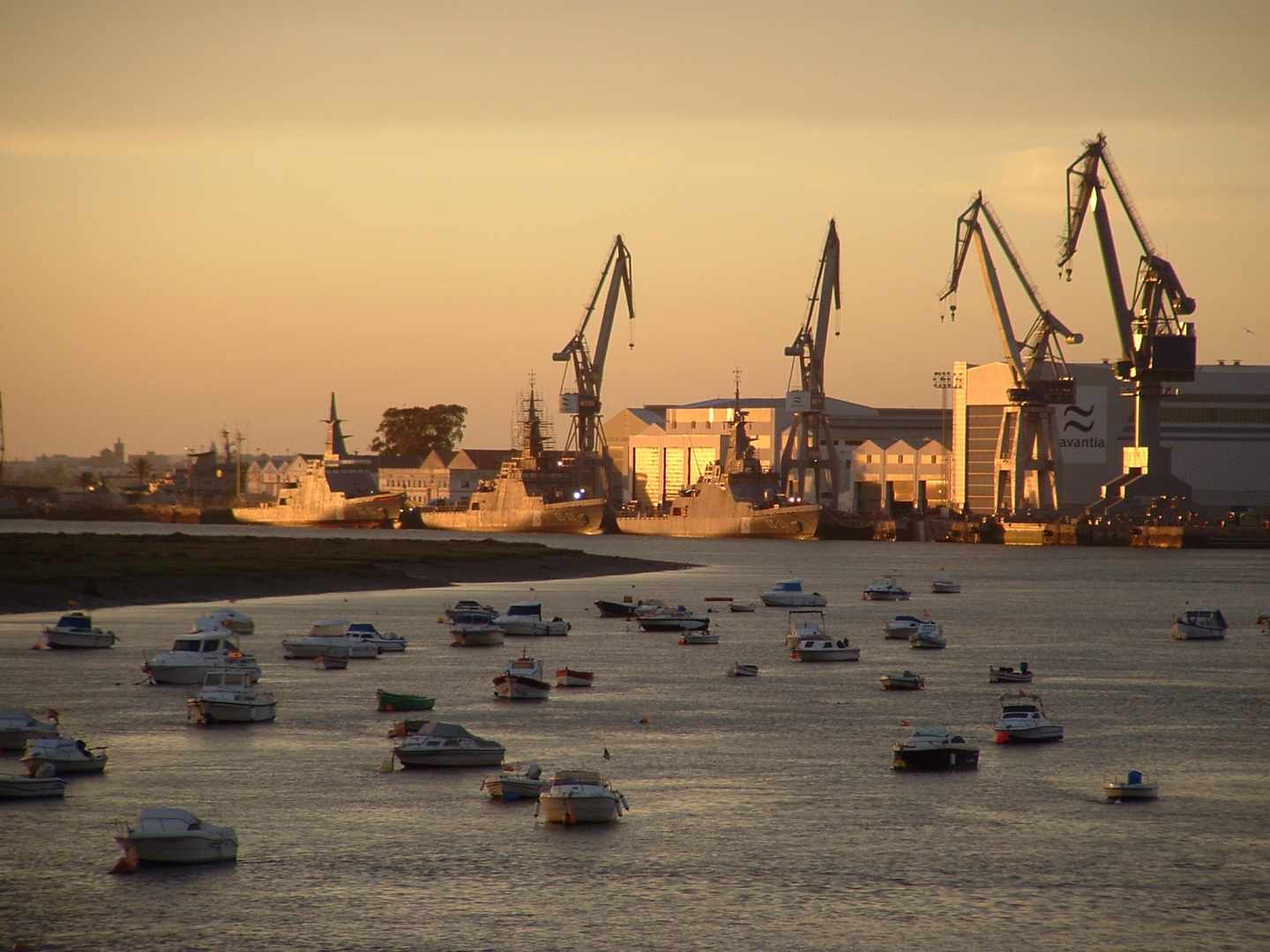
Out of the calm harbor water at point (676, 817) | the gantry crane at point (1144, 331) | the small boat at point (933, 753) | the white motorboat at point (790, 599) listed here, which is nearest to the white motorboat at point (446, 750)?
the calm harbor water at point (676, 817)

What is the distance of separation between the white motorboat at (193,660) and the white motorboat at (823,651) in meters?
20.7

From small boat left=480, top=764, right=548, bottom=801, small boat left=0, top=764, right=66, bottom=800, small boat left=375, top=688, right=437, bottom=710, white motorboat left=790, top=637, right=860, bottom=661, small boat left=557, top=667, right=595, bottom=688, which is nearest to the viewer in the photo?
small boat left=0, top=764, right=66, bottom=800

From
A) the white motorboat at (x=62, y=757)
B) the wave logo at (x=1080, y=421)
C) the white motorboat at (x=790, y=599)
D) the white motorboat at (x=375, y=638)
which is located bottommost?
the white motorboat at (x=62, y=757)

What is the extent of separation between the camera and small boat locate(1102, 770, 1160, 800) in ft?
130

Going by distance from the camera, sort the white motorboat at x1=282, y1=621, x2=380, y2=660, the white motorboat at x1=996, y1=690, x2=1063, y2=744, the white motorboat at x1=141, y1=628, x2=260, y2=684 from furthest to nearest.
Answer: the white motorboat at x1=282, y1=621, x2=380, y2=660
the white motorboat at x1=141, y1=628, x2=260, y2=684
the white motorboat at x1=996, y1=690, x2=1063, y2=744

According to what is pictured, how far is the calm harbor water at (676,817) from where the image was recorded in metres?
29.5

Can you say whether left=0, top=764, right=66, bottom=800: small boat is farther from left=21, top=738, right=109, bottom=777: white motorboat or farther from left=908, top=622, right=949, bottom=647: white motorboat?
left=908, top=622, right=949, bottom=647: white motorboat

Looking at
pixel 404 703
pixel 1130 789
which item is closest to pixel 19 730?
pixel 404 703

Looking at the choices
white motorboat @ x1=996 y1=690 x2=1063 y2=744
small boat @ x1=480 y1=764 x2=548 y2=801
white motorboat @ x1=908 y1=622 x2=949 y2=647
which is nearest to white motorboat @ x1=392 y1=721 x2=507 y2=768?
small boat @ x1=480 y1=764 x2=548 y2=801

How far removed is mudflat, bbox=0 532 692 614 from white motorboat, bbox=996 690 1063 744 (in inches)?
2058

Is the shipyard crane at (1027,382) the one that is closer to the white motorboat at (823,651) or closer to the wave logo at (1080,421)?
the wave logo at (1080,421)

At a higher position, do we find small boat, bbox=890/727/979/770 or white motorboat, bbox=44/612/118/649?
white motorboat, bbox=44/612/118/649

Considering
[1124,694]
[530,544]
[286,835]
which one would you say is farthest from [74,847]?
[530,544]

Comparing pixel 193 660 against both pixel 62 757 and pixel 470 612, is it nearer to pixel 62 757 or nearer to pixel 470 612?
pixel 62 757
